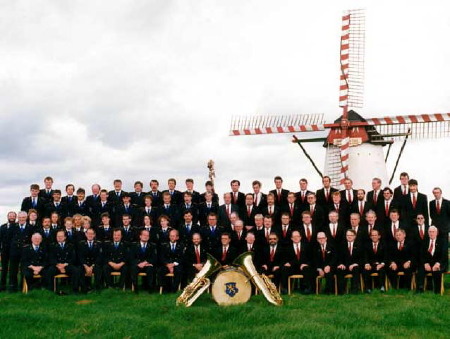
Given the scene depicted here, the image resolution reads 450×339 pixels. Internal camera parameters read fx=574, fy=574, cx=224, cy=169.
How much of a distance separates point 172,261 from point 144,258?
657mm

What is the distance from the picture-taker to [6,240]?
552 inches

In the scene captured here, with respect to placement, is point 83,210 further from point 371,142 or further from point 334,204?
point 371,142

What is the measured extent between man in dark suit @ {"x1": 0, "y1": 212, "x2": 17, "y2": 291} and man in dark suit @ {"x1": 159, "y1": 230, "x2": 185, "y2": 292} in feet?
12.7

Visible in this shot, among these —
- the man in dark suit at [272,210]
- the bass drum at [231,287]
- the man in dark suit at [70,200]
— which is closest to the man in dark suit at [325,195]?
the man in dark suit at [272,210]

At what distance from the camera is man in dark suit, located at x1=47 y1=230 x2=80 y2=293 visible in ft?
42.1

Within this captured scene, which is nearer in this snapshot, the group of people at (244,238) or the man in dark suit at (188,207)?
the group of people at (244,238)

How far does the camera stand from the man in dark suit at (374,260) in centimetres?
1276

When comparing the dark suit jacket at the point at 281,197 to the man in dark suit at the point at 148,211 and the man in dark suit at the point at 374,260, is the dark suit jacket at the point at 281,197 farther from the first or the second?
the man in dark suit at the point at 148,211

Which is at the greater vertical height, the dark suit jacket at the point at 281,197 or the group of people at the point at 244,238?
the dark suit jacket at the point at 281,197

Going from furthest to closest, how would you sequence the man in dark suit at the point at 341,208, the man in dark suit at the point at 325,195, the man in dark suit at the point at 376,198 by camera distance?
the man in dark suit at the point at 325,195 < the man in dark suit at the point at 376,198 < the man in dark suit at the point at 341,208

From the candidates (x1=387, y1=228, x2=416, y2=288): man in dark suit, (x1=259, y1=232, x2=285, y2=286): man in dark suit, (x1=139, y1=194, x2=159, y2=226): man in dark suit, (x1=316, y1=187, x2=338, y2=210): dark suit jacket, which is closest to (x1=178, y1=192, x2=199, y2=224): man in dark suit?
(x1=139, y1=194, x2=159, y2=226): man in dark suit

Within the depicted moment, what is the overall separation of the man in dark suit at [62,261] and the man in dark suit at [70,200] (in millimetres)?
1638

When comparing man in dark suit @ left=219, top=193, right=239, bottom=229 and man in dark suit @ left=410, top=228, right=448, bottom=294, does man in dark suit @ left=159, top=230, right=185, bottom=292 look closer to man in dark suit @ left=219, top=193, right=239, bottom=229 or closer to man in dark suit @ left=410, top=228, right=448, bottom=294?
man in dark suit @ left=219, top=193, right=239, bottom=229

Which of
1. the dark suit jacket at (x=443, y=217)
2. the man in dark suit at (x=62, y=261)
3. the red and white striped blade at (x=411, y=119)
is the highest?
the red and white striped blade at (x=411, y=119)
